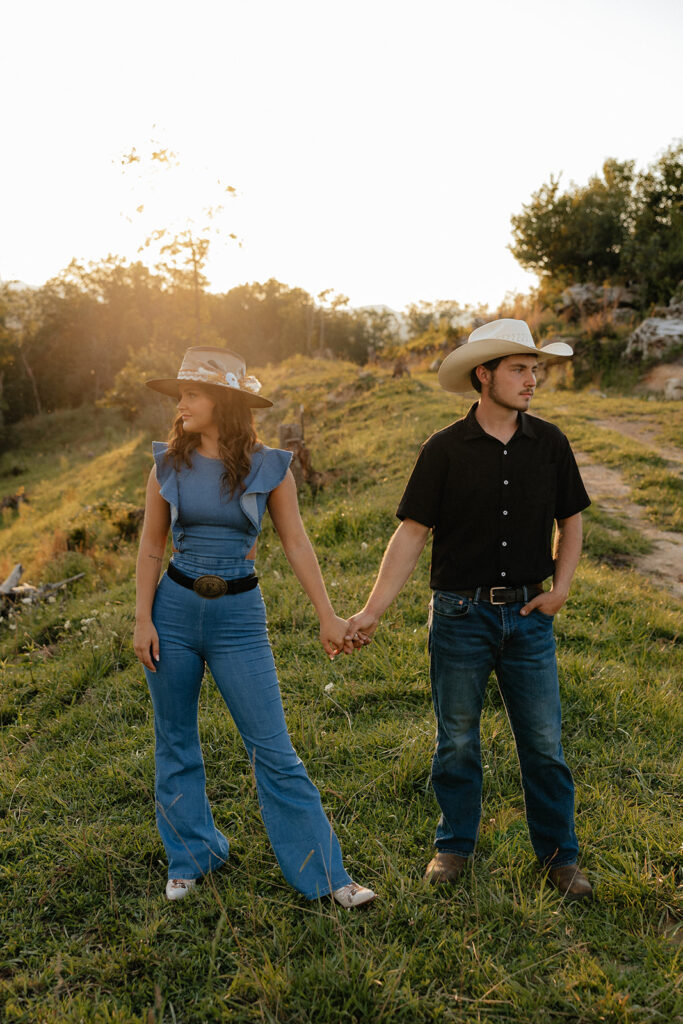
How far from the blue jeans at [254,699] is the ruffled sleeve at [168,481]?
12.8 inches

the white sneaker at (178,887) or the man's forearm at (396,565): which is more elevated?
the man's forearm at (396,565)

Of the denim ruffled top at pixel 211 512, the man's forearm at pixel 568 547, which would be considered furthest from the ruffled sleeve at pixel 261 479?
the man's forearm at pixel 568 547

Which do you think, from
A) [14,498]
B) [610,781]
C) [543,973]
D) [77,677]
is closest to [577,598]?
[610,781]

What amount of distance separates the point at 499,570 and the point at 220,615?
3.66 feet

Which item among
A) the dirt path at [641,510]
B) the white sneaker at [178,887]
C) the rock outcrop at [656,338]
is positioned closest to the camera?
the white sneaker at [178,887]

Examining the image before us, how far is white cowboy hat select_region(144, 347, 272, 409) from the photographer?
272cm

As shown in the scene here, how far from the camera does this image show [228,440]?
110 inches

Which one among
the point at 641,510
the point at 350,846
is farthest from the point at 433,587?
the point at 641,510

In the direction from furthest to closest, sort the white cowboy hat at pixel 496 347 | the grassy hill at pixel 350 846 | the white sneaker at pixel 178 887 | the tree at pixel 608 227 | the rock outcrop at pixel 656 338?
the tree at pixel 608 227
the rock outcrop at pixel 656 338
the white sneaker at pixel 178 887
the white cowboy hat at pixel 496 347
the grassy hill at pixel 350 846

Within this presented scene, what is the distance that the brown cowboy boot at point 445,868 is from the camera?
2.78 metres

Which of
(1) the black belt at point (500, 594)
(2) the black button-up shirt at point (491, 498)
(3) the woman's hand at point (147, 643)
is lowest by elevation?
(3) the woman's hand at point (147, 643)

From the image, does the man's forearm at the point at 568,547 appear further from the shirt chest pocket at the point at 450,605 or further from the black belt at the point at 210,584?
the black belt at the point at 210,584

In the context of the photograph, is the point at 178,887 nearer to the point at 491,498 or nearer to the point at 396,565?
the point at 396,565

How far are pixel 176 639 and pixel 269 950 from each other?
1202mm
